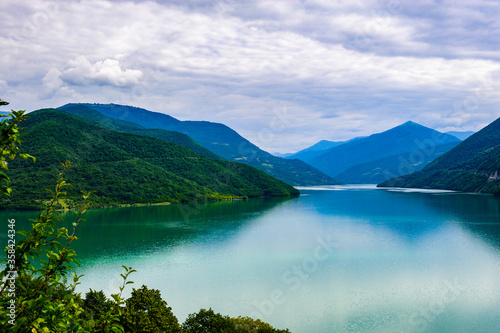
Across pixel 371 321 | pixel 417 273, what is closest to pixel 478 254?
pixel 417 273

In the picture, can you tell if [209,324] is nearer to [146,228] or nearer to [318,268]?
[318,268]

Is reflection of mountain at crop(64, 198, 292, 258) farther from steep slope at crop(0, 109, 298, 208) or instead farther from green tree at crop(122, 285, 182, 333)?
green tree at crop(122, 285, 182, 333)

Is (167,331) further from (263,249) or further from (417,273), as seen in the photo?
(263,249)

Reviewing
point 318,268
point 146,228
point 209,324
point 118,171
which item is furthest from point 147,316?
point 118,171

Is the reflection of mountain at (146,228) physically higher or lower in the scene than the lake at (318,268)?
higher

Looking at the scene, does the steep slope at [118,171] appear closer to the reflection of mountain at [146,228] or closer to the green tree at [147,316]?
the reflection of mountain at [146,228]

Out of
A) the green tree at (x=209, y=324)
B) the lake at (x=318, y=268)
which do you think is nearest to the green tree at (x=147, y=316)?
the green tree at (x=209, y=324)
